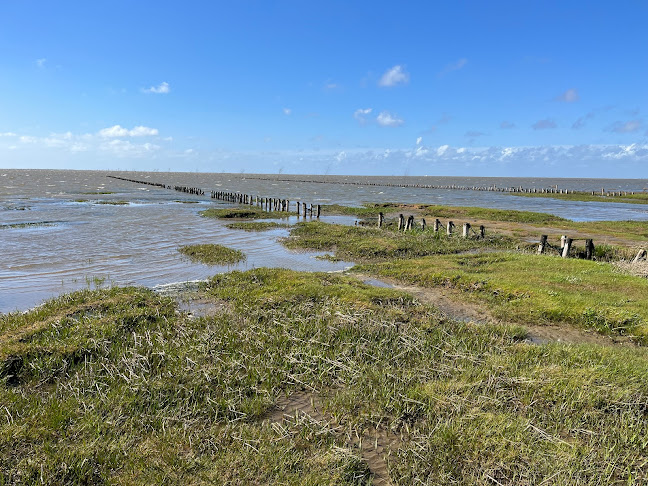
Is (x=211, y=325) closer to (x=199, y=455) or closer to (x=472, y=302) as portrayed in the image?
(x=199, y=455)

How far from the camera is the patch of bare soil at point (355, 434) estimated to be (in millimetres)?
5156

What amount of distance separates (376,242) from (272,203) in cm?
3409

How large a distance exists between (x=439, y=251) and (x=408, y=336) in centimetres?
1283

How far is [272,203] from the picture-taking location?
54344 millimetres

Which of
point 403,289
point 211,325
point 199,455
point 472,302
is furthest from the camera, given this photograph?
point 403,289

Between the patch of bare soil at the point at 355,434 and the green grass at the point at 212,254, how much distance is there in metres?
12.5

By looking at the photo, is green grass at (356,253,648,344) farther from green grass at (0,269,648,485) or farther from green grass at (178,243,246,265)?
green grass at (178,243,246,265)

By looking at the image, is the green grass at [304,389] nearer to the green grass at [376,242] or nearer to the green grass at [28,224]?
the green grass at [376,242]

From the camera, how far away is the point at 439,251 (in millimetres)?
20688

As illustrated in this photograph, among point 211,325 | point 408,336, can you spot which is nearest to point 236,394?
point 211,325

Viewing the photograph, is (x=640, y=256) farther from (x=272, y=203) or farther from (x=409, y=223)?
(x=272, y=203)

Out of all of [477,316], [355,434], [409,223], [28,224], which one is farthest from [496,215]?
[28,224]

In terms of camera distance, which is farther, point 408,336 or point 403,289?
point 403,289

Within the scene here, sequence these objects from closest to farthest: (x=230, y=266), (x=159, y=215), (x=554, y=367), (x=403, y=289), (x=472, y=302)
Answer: (x=554, y=367)
(x=472, y=302)
(x=403, y=289)
(x=230, y=266)
(x=159, y=215)
